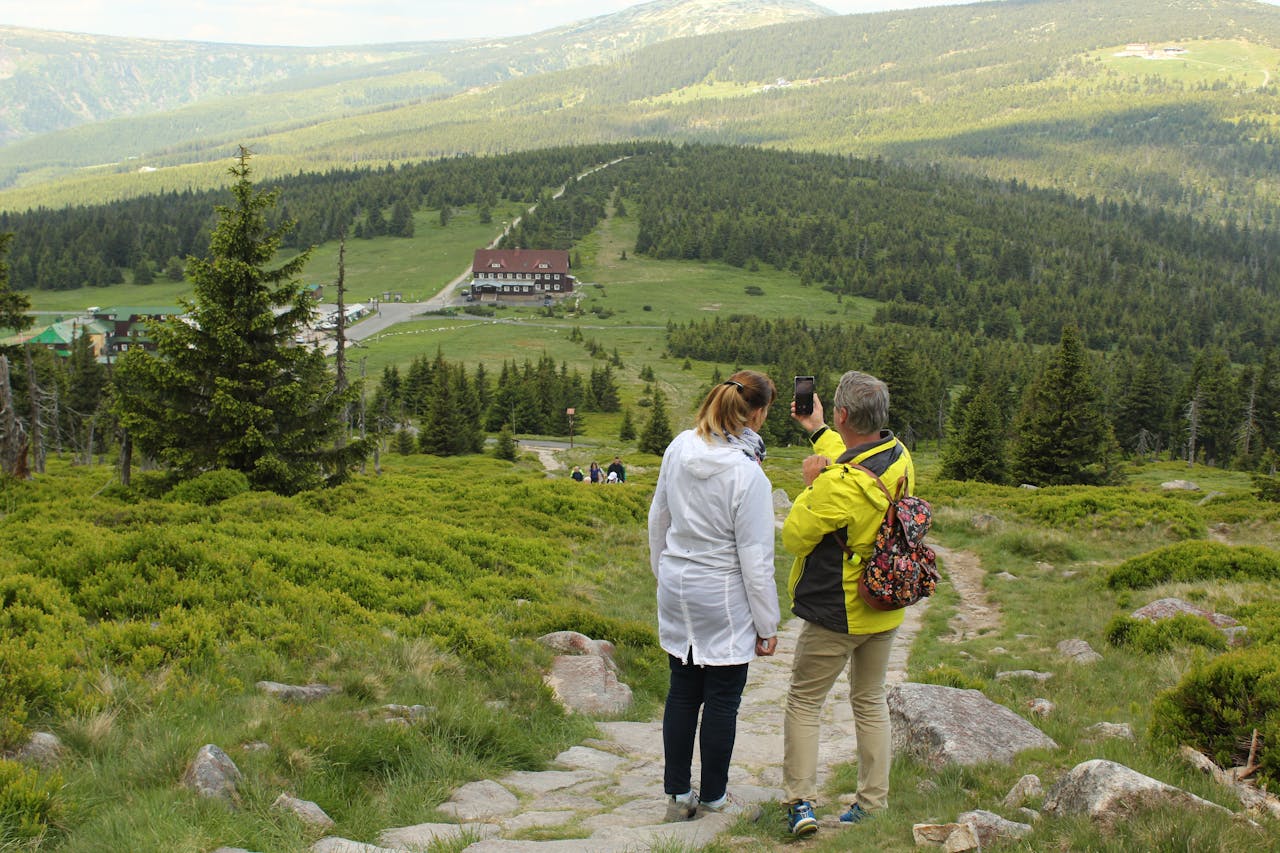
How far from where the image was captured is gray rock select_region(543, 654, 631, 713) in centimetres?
912

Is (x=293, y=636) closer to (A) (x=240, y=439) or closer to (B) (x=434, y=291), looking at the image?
Answer: (A) (x=240, y=439)

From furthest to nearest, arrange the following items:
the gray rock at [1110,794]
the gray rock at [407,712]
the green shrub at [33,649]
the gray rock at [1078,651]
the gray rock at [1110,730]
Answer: the gray rock at [1078,651]
the gray rock at [1110,730]
the gray rock at [407,712]
the green shrub at [33,649]
the gray rock at [1110,794]

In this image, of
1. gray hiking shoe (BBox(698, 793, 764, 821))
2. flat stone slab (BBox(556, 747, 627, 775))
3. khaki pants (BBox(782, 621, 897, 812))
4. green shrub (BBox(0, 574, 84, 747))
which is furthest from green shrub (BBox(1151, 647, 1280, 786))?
green shrub (BBox(0, 574, 84, 747))

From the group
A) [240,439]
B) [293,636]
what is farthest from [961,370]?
[293,636]

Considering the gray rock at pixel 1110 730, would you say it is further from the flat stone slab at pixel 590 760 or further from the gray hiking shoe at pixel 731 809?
the flat stone slab at pixel 590 760

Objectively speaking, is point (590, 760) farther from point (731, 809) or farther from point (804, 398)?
point (804, 398)

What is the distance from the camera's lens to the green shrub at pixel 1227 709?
19.9ft

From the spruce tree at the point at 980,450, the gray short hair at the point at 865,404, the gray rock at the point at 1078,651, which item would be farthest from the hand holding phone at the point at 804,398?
the spruce tree at the point at 980,450

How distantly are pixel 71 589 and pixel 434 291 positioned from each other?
17046 cm

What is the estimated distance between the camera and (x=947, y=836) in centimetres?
508

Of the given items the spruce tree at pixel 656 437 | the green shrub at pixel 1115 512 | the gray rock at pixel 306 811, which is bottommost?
the spruce tree at pixel 656 437

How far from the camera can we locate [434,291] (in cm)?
17375

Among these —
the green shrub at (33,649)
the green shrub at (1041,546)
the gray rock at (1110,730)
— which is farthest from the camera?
the green shrub at (1041,546)

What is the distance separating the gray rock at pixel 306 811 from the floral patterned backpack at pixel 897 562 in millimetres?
3737
